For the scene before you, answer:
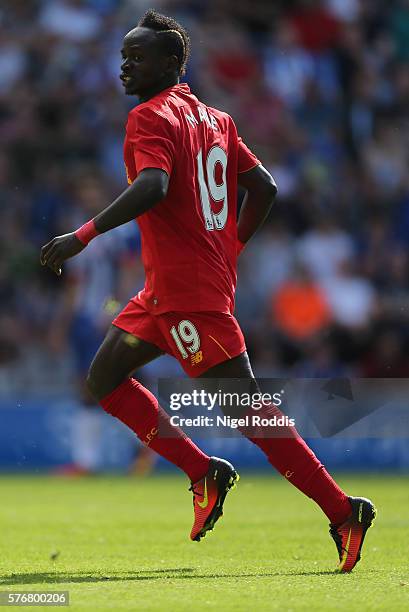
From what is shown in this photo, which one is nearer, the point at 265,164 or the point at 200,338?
the point at 200,338

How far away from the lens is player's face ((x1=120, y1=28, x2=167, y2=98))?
574cm

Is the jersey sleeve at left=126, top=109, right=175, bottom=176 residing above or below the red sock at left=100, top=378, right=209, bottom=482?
above

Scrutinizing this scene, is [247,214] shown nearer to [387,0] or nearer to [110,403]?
[110,403]

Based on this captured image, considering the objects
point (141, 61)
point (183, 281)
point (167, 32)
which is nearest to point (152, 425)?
point (183, 281)

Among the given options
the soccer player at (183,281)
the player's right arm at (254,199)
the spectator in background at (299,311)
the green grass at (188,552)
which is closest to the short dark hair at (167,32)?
the soccer player at (183,281)

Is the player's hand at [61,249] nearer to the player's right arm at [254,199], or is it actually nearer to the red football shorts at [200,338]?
the red football shorts at [200,338]

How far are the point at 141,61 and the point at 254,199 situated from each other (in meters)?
0.94

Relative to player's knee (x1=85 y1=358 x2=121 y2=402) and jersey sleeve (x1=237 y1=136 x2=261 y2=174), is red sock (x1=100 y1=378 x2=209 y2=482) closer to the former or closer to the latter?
player's knee (x1=85 y1=358 x2=121 y2=402)

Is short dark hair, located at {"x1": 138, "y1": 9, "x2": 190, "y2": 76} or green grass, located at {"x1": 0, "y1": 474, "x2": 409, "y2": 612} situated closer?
green grass, located at {"x1": 0, "y1": 474, "x2": 409, "y2": 612}

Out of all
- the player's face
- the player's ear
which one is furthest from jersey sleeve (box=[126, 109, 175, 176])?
the player's ear

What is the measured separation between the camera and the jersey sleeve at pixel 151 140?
539cm

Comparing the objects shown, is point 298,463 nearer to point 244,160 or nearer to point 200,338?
point 200,338

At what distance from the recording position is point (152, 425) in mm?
5922

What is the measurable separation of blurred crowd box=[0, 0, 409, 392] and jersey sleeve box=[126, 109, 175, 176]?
7.10 m
